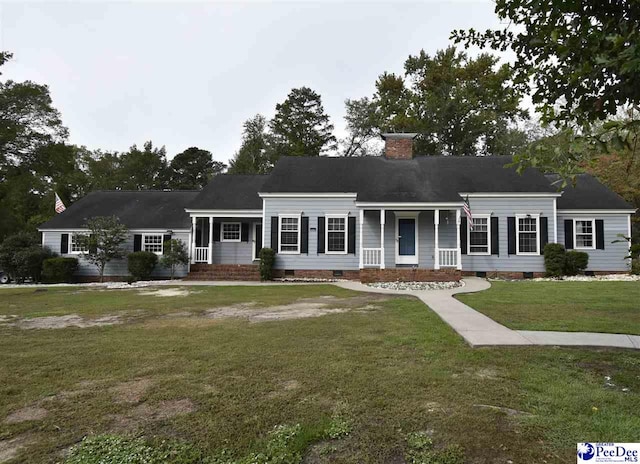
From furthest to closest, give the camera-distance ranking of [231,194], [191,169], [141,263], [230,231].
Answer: [191,169] → [231,194] → [230,231] → [141,263]

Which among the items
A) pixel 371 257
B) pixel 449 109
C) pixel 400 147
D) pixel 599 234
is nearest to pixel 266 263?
pixel 371 257

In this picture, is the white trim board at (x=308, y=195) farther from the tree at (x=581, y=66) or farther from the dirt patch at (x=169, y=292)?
the tree at (x=581, y=66)

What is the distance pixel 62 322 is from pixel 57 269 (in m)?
12.9

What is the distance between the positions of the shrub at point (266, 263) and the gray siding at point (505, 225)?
8.82m

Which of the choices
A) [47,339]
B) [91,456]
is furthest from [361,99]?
[91,456]

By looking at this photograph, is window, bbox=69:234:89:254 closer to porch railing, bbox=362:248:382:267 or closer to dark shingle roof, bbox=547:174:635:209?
porch railing, bbox=362:248:382:267

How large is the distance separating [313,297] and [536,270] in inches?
450

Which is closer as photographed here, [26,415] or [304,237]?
[26,415]

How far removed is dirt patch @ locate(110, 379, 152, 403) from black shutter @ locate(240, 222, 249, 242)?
15478 mm

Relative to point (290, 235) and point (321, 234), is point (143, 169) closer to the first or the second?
point (290, 235)

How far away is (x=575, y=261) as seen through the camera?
16172mm

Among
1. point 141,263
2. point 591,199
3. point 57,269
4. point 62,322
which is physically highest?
point 591,199

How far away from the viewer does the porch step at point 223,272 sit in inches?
680

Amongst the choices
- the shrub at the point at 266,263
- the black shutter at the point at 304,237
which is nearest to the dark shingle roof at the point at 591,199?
the black shutter at the point at 304,237
